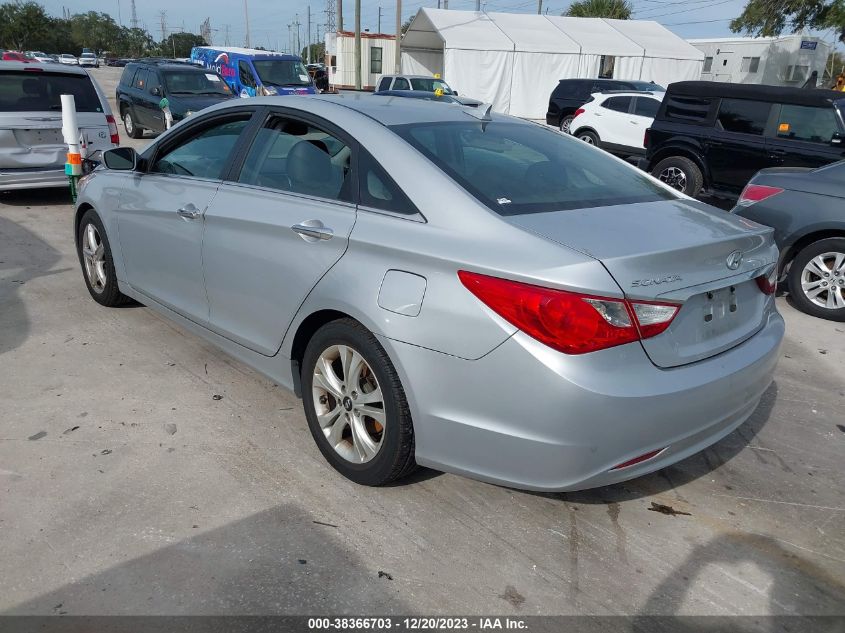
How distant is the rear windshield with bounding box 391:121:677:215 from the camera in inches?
112

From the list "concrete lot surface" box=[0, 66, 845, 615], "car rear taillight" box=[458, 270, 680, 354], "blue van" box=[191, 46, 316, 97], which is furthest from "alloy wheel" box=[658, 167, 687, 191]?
"blue van" box=[191, 46, 316, 97]

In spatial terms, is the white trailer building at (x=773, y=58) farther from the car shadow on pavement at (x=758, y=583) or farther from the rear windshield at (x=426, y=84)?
the car shadow on pavement at (x=758, y=583)

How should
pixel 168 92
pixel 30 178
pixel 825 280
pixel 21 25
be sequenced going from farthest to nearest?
pixel 21 25
pixel 168 92
pixel 30 178
pixel 825 280

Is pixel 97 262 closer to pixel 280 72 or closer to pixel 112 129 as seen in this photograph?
pixel 112 129

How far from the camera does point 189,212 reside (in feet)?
12.2

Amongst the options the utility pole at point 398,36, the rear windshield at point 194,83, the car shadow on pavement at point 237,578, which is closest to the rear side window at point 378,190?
the car shadow on pavement at point 237,578

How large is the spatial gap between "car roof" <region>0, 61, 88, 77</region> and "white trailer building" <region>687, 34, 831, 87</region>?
99.4 ft

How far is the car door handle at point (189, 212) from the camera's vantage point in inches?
145

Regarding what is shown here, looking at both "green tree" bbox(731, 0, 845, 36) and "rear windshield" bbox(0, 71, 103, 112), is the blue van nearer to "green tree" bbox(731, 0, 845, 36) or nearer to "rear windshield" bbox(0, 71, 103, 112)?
"rear windshield" bbox(0, 71, 103, 112)

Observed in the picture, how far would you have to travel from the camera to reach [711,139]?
372 inches

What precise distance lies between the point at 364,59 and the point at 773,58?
25.5 m

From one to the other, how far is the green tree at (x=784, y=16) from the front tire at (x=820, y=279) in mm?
25561

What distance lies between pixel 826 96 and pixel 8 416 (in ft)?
30.5

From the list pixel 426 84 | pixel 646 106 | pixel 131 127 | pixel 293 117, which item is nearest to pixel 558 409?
pixel 293 117
